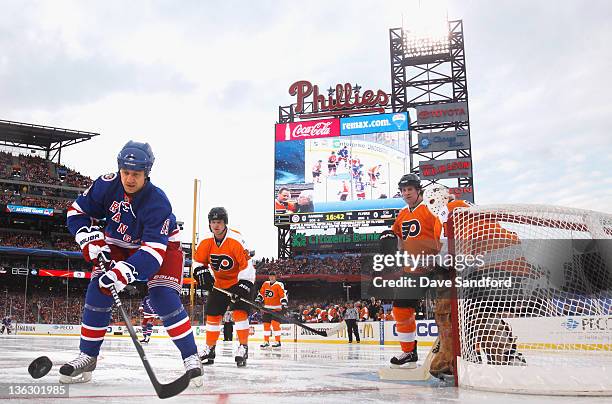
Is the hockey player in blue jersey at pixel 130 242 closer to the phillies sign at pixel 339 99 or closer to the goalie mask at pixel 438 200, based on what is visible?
the goalie mask at pixel 438 200

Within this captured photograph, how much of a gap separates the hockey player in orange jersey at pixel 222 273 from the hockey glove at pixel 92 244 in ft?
8.47

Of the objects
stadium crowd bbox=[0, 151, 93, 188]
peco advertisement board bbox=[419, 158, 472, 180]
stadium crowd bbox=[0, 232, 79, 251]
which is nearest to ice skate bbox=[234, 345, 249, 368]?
peco advertisement board bbox=[419, 158, 472, 180]

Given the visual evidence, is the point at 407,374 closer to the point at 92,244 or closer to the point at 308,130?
the point at 92,244

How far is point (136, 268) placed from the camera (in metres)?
3.55

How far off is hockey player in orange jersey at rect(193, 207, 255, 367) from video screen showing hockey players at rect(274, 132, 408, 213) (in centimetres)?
2765

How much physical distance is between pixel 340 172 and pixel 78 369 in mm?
31455

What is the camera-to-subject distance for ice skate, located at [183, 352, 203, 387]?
Answer: 3688 millimetres

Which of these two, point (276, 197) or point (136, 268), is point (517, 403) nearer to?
point (136, 268)

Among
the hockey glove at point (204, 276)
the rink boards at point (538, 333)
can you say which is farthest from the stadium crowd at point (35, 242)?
the hockey glove at point (204, 276)

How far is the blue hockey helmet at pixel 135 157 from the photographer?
380cm

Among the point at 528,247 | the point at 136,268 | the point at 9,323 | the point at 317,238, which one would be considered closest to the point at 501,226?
the point at 528,247

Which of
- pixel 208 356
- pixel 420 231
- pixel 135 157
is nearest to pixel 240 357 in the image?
pixel 208 356

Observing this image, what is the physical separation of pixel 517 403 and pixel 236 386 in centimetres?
191

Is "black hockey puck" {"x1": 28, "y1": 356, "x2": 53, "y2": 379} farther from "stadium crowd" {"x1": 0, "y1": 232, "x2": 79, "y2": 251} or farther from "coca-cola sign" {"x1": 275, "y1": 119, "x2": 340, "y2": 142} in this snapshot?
"stadium crowd" {"x1": 0, "y1": 232, "x2": 79, "y2": 251}
